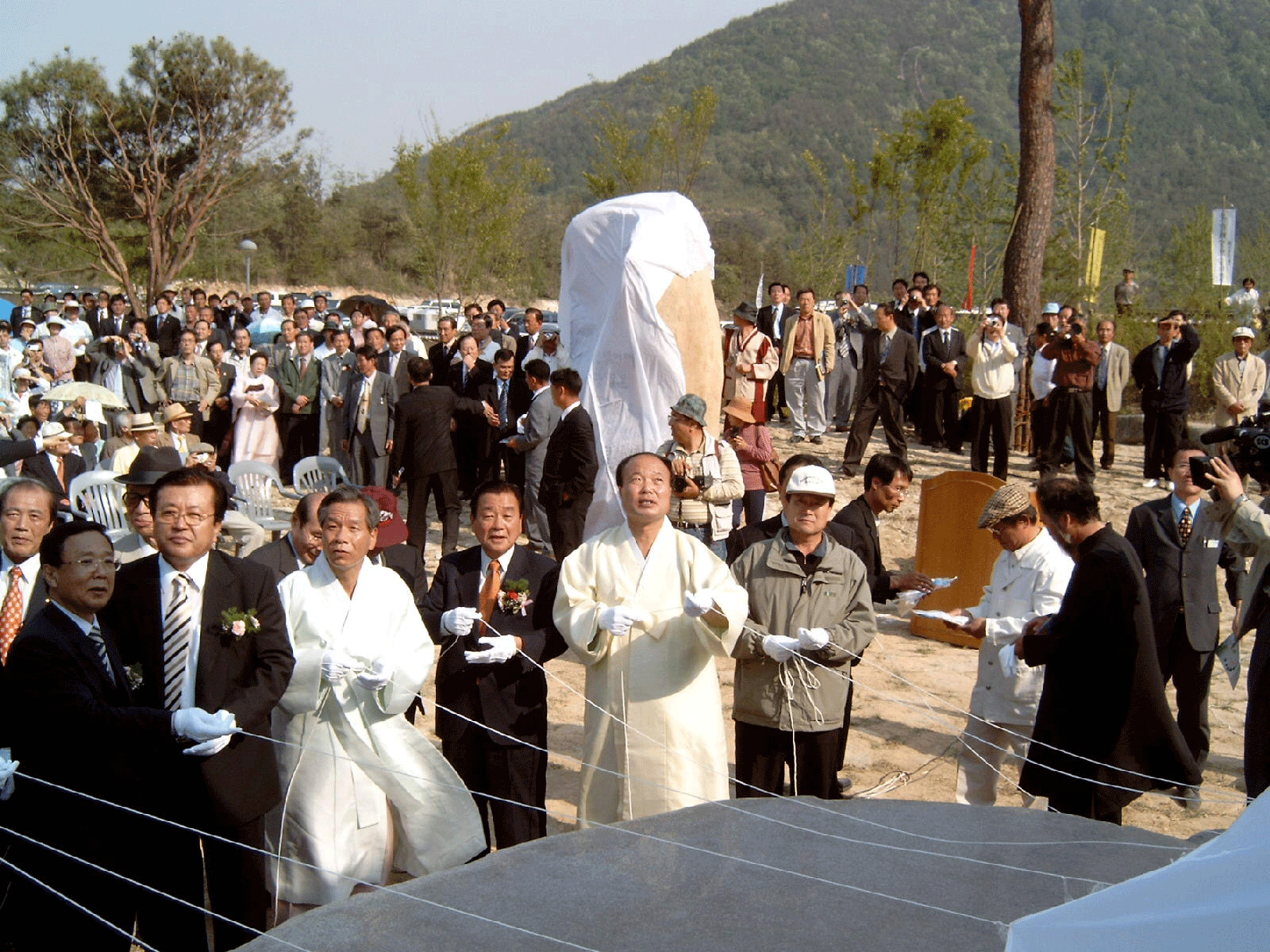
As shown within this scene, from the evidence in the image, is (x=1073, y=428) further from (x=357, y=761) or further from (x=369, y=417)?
(x=357, y=761)

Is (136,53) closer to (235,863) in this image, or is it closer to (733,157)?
(235,863)

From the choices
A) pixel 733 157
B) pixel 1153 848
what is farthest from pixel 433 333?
pixel 733 157

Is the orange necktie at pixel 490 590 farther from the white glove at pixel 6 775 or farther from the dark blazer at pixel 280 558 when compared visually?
the white glove at pixel 6 775

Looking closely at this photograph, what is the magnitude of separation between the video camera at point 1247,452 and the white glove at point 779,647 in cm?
182

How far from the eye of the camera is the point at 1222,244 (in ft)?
71.2

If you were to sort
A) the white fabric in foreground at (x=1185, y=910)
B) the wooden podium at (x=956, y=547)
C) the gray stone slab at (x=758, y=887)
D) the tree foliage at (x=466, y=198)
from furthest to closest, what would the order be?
the tree foliage at (x=466, y=198), the wooden podium at (x=956, y=547), the gray stone slab at (x=758, y=887), the white fabric in foreground at (x=1185, y=910)

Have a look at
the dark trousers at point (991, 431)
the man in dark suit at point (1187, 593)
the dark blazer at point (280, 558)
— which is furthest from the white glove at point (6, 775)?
the dark trousers at point (991, 431)

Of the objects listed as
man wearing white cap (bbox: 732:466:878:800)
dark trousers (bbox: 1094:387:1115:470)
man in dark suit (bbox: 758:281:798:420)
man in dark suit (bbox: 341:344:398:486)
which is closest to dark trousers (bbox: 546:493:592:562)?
man in dark suit (bbox: 341:344:398:486)

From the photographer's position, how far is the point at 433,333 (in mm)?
30312

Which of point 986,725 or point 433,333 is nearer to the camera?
point 986,725

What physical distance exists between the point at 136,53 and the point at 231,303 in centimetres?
1277

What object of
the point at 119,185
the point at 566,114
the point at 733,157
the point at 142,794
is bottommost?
the point at 142,794

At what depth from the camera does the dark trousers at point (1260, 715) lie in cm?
469

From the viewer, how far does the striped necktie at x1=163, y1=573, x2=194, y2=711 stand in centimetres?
382
